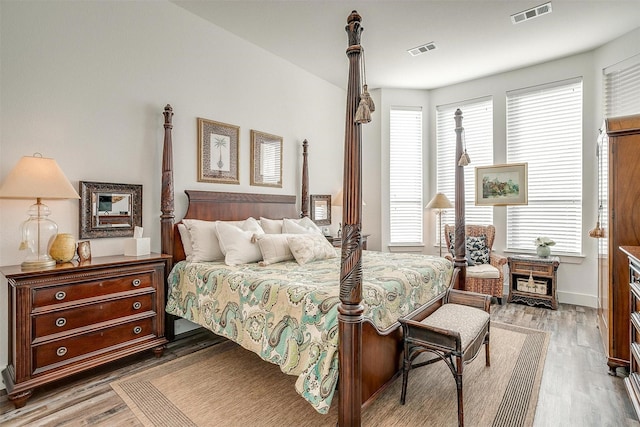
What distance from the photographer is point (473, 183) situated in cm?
503

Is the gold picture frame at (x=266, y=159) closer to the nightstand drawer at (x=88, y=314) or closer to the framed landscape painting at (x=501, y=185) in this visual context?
the nightstand drawer at (x=88, y=314)

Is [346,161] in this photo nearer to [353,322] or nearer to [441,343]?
[353,322]

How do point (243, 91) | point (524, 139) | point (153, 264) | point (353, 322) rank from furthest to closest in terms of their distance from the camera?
point (524, 139) < point (243, 91) < point (153, 264) < point (353, 322)


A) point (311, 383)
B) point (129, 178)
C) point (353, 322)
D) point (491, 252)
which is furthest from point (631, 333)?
point (129, 178)

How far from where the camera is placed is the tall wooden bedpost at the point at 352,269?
5.41 feet

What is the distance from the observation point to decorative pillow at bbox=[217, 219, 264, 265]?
288cm

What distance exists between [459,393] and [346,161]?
146 centimetres

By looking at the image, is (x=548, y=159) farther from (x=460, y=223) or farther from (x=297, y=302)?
(x=297, y=302)

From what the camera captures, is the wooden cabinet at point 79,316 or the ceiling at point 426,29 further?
the ceiling at point 426,29

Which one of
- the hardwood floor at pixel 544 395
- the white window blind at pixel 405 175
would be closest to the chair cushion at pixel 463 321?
the hardwood floor at pixel 544 395

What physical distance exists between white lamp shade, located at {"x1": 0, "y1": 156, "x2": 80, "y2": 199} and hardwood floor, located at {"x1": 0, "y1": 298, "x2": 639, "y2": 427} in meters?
1.34

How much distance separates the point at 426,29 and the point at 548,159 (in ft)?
8.30

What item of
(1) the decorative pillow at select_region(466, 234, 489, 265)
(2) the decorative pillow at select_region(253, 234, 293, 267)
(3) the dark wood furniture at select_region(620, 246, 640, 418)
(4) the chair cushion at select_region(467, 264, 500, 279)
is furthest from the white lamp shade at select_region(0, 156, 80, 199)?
(1) the decorative pillow at select_region(466, 234, 489, 265)

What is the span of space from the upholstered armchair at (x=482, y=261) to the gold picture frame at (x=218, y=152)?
3.09 m
